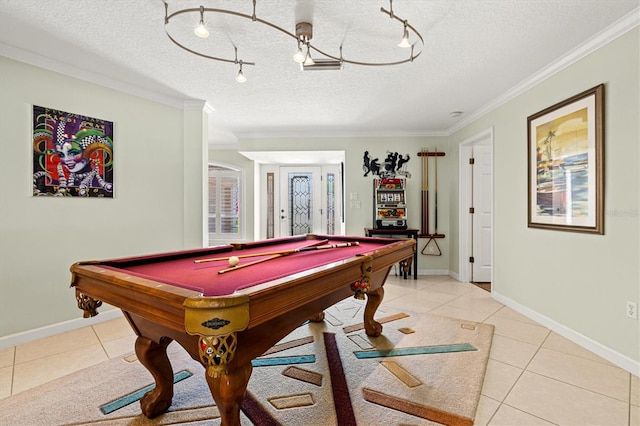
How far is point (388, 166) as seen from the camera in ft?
17.4

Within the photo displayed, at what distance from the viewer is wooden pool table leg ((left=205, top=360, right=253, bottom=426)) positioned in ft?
3.90

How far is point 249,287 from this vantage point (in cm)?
122

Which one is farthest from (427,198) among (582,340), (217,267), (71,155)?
(71,155)

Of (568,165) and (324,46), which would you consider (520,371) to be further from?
(324,46)

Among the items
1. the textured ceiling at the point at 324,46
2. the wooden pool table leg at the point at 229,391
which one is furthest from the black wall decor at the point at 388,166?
the wooden pool table leg at the point at 229,391

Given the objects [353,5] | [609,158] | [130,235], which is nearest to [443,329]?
[609,158]

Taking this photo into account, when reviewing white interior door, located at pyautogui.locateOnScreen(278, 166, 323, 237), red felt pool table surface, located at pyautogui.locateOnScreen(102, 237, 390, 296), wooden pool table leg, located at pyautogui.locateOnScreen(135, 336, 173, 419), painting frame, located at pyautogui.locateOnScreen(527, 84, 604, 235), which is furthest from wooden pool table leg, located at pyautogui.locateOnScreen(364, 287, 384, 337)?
white interior door, located at pyautogui.locateOnScreen(278, 166, 323, 237)

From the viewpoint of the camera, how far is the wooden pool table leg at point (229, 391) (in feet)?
3.90

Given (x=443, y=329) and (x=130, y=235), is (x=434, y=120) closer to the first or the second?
(x=443, y=329)

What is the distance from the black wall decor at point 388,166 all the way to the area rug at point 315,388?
312cm

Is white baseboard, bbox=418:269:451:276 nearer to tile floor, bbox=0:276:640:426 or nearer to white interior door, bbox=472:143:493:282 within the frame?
white interior door, bbox=472:143:493:282

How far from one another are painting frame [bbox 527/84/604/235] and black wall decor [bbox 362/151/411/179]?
2176 mm

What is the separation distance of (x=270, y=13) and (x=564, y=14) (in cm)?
200

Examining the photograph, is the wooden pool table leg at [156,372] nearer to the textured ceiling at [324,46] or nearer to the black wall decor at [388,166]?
the textured ceiling at [324,46]
